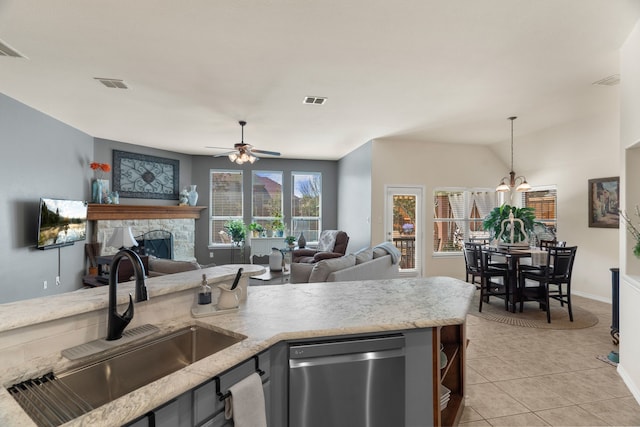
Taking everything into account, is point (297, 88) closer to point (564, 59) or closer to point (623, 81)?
point (564, 59)

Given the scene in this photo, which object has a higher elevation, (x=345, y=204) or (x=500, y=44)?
(x=500, y=44)

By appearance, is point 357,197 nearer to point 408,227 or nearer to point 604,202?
point 408,227

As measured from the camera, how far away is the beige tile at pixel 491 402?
234 centimetres

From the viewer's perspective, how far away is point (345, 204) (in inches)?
321

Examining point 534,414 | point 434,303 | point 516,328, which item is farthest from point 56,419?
point 516,328

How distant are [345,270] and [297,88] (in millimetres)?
2190

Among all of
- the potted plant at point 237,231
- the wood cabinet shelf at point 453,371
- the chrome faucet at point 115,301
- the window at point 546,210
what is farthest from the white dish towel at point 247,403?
the potted plant at point 237,231

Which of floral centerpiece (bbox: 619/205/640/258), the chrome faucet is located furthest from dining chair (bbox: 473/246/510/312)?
the chrome faucet

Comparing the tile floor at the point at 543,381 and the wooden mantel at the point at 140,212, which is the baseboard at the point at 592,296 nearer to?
the tile floor at the point at 543,381

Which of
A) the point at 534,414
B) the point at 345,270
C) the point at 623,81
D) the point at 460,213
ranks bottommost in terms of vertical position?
the point at 534,414

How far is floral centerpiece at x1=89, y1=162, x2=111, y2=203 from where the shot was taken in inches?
234

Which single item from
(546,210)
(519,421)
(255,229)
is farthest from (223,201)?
(519,421)

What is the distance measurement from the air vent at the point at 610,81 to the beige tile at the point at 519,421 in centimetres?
349

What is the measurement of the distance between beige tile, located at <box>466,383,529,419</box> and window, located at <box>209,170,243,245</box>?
6.84 meters
